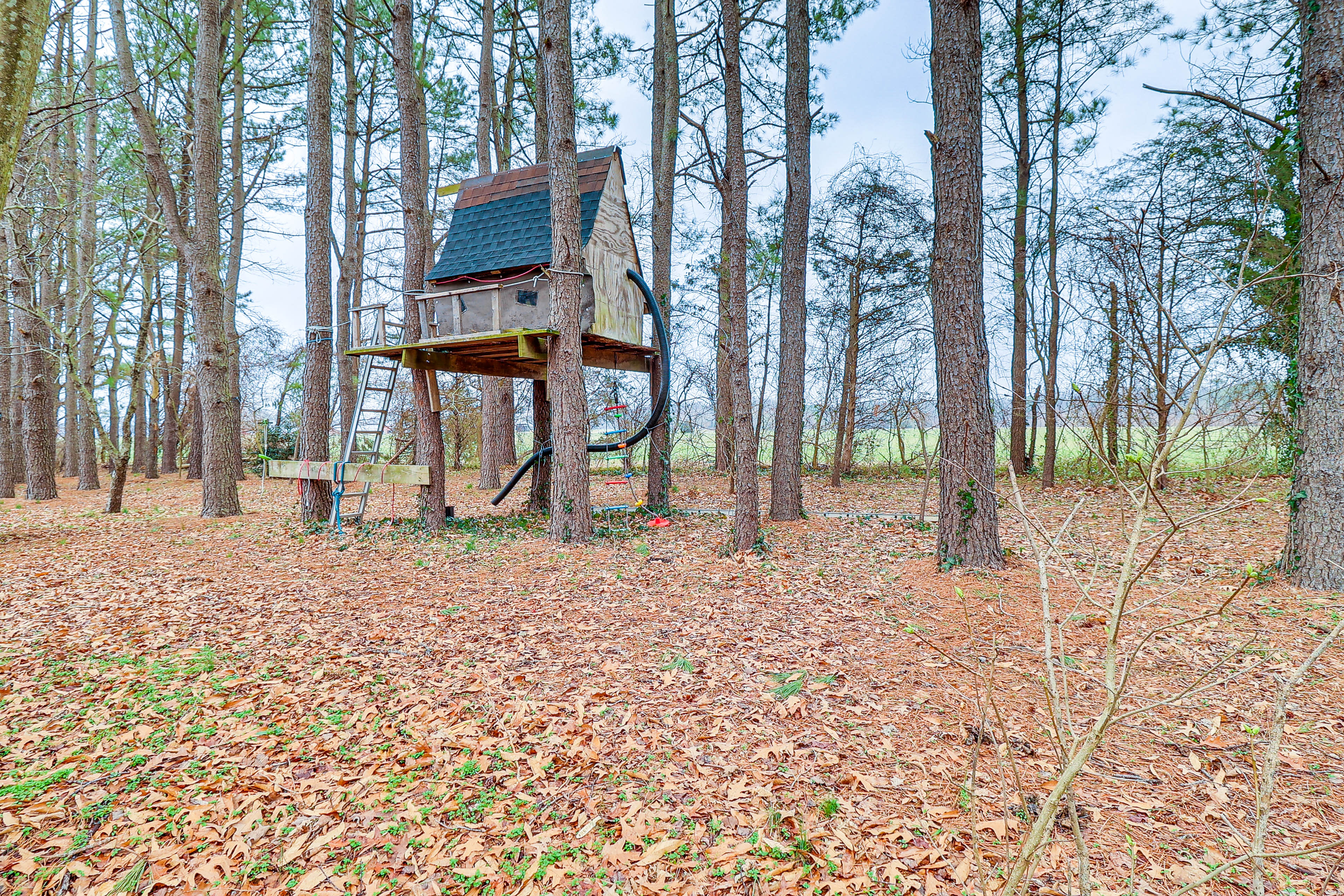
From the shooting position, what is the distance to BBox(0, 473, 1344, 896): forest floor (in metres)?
2.55

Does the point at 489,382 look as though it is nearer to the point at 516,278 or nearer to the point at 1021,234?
the point at 516,278

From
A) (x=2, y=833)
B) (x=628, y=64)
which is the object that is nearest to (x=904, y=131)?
(x=628, y=64)

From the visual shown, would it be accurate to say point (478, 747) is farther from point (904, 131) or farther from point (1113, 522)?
point (904, 131)

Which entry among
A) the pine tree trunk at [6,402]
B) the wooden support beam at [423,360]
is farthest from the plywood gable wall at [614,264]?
the pine tree trunk at [6,402]

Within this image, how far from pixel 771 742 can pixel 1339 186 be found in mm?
5834

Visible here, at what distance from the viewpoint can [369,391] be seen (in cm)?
897

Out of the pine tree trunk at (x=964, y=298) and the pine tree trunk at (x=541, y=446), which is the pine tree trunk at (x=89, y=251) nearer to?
the pine tree trunk at (x=541, y=446)

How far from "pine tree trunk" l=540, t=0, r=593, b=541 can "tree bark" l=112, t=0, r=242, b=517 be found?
5.22 metres

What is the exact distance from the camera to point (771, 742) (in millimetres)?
3365

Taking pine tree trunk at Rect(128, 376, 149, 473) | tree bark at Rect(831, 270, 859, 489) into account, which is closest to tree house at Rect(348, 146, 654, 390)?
tree bark at Rect(831, 270, 859, 489)

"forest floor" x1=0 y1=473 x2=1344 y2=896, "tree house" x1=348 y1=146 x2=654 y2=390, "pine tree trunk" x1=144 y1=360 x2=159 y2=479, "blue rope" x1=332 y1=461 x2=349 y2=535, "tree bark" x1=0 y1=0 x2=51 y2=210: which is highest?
"tree house" x1=348 y1=146 x2=654 y2=390

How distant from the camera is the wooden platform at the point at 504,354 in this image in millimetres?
7617

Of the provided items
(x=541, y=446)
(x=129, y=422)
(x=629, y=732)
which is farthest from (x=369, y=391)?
(x=629, y=732)

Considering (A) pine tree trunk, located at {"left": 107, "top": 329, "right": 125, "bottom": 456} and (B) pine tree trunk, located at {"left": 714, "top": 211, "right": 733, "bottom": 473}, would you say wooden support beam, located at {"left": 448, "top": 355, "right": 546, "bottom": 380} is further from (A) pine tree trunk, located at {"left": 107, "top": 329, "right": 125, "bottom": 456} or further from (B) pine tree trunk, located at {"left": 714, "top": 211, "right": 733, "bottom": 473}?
(A) pine tree trunk, located at {"left": 107, "top": 329, "right": 125, "bottom": 456}
